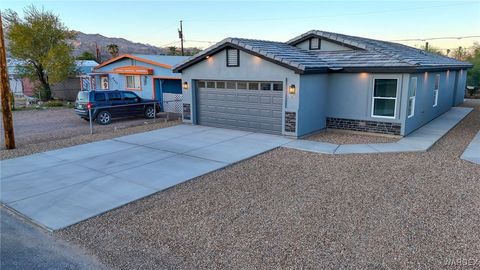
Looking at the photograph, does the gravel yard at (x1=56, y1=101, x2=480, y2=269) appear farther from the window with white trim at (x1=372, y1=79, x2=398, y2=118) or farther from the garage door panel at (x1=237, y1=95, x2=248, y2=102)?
the garage door panel at (x1=237, y1=95, x2=248, y2=102)

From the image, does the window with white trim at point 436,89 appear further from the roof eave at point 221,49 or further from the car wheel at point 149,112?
the car wheel at point 149,112

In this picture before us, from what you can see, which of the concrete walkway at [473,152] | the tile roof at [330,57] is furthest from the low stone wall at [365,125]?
the concrete walkway at [473,152]

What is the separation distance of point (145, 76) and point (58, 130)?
7888 mm

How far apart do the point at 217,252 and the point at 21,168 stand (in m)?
7.07

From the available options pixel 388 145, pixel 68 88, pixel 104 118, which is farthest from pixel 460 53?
pixel 68 88

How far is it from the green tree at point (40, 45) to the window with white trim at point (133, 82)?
5733mm

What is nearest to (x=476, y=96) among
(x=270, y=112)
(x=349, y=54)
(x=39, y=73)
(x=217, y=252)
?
(x=349, y=54)

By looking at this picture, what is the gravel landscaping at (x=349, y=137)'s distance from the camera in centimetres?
1215

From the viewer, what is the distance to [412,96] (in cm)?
1294

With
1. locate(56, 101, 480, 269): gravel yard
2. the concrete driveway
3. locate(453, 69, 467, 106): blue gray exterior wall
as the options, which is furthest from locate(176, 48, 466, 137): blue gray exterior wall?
locate(453, 69, 467, 106): blue gray exterior wall

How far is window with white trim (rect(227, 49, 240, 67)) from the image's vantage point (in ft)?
45.2

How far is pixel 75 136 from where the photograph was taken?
13.9 m

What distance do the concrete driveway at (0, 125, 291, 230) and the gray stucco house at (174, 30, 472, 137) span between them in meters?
1.26

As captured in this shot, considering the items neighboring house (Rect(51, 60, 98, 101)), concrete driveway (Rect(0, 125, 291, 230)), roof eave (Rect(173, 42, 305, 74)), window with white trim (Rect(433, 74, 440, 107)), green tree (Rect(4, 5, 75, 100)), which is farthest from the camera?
neighboring house (Rect(51, 60, 98, 101))
